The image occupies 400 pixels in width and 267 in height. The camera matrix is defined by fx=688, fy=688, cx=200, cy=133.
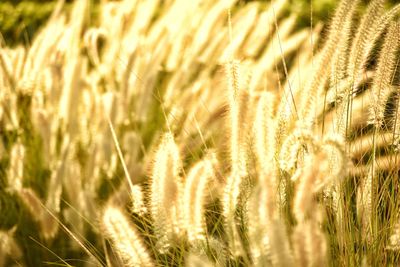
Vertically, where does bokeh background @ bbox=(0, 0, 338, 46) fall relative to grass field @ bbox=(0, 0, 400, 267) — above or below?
above

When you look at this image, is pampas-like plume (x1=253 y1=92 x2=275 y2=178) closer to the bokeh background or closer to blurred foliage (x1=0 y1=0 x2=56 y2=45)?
the bokeh background

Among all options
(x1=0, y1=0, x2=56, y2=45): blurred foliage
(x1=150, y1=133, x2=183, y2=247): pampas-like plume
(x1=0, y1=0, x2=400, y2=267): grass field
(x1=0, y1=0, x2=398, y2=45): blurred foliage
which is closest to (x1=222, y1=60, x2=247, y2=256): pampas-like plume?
(x1=0, y1=0, x2=400, y2=267): grass field

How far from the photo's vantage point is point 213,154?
178 cm

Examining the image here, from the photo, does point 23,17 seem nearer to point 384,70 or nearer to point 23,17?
point 23,17

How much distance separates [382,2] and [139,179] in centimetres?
104

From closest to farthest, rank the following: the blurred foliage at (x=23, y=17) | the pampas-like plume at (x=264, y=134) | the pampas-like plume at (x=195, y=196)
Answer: the pampas-like plume at (x=195, y=196)
the pampas-like plume at (x=264, y=134)
the blurred foliage at (x=23, y=17)

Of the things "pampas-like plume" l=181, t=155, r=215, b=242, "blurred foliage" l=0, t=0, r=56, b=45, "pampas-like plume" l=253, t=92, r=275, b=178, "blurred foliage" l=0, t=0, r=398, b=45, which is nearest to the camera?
"pampas-like plume" l=181, t=155, r=215, b=242

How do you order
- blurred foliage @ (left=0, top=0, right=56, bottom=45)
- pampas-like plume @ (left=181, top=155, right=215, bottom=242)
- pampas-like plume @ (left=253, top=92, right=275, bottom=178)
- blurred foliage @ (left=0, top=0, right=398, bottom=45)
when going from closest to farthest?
pampas-like plume @ (left=181, top=155, right=215, bottom=242) → pampas-like plume @ (left=253, top=92, right=275, bottom=178) → blurred foliage @ (left=0, top=0, right=398, bottom=45) → blurred foliage @ (left=0, top=0, right=56, bottom=45)

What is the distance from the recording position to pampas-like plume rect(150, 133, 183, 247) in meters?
1.45

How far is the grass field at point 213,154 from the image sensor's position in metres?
1.46

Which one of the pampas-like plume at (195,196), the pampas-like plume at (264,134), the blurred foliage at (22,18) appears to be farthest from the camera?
the blurred foliage at (22,18)

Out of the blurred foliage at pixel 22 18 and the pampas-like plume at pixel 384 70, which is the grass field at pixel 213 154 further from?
the blurred foliage at pixel 22 18

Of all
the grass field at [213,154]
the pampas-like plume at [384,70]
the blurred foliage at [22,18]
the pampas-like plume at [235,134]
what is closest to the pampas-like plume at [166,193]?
the grass field at [213,154]

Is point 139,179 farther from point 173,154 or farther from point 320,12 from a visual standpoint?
point 320,12
